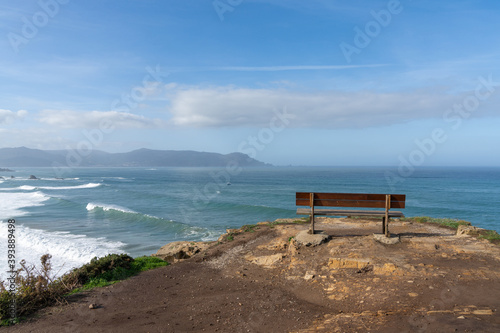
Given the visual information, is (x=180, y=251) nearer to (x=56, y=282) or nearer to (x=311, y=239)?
(x=56, y=282)

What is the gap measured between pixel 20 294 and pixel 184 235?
14181mm

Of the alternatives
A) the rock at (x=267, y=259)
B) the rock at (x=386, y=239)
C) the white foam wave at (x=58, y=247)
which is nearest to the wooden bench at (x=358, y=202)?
the rock at (x=386, y=239)

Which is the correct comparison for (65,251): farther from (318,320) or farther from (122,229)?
(318,320)

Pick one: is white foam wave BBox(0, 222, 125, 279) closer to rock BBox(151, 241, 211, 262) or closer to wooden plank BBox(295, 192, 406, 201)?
rock BBox(151, 241, 211, 262)

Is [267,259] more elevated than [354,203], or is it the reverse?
[354,203]

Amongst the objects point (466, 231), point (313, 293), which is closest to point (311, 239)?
point (313, 293)

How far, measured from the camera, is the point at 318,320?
5.34 meters

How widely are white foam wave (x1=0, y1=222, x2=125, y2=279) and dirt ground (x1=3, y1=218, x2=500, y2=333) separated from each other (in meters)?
7.79

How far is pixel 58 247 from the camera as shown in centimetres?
1593

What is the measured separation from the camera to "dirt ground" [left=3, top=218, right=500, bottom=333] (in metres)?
5.20

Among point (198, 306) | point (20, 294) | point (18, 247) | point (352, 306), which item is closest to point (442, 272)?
point (352, 306)

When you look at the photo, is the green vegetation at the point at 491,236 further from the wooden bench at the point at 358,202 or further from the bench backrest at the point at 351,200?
the bench backrest at the point at 351,200

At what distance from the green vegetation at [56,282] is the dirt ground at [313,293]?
346 millimetres

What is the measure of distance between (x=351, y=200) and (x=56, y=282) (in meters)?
8.04
